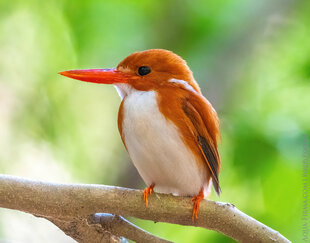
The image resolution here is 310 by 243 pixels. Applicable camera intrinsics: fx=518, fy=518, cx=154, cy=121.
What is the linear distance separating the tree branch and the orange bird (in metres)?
0.24

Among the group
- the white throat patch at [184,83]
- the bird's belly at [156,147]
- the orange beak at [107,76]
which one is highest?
the white throat patch at [184,83]

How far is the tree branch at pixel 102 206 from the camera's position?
179 centimetres

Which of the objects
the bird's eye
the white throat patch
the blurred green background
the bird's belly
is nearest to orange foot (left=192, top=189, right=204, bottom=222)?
the bird's belly

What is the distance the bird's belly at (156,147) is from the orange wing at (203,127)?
6 centimetres

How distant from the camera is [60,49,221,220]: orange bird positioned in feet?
7.11

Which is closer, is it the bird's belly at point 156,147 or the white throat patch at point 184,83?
the bird's belly at point 156,147

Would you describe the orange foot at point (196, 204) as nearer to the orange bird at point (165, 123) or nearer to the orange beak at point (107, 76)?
the orange bird at point (165, 123)

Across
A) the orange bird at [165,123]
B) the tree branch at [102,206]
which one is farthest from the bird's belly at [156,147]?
the tree branch at [102,206]

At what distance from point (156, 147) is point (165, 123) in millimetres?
107

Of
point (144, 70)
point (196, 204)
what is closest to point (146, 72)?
point (144, 70)

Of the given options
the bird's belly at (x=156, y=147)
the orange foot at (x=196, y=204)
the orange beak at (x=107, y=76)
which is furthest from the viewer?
the orange beak at (x=107, y=76)

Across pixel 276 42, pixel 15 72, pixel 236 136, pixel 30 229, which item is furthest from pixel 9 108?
pixel 276 42

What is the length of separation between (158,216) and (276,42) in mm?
2414

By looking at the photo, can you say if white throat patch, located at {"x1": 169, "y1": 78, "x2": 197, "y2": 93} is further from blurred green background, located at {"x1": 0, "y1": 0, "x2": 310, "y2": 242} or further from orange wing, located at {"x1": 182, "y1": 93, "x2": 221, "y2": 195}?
blurred green background, located at {"x1": 0, "y1": 0, "x2": 310, "y2": 242}
